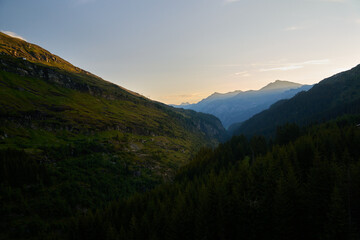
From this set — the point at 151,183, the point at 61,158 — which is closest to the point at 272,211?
the point at 151,183

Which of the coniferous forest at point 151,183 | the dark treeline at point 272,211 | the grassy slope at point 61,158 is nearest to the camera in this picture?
the dark treeline at point 272,211

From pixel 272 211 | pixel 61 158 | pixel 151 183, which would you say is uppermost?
pixel 61 158

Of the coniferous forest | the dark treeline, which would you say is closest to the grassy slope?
the coniferous forest

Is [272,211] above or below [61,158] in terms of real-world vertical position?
below

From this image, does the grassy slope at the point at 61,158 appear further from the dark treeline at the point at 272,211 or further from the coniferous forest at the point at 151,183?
the dark treeline at the point at 272,211

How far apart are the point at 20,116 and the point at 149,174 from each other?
104 m

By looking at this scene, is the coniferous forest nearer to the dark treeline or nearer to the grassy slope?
the dark treeline

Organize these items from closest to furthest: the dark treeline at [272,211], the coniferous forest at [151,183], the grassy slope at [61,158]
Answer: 1. the dark treeline at [272,211]
2. the coniferous forest at [151,183]
3. the grassy slope at [61,158]

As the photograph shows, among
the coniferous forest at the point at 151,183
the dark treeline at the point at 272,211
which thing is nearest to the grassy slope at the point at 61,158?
the coniferous forest at the point at 151,183

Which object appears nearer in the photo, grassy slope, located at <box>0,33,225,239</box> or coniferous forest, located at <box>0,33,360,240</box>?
coniferous forest, located at <box>0,33,360,240</box>

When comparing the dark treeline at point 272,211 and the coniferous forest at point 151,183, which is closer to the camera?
the dark treeline at point 272,211

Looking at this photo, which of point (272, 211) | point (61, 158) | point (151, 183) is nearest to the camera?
point (272, 211)

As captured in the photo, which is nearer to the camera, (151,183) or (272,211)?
(272,211)

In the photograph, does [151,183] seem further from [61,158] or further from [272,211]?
[272,211]
